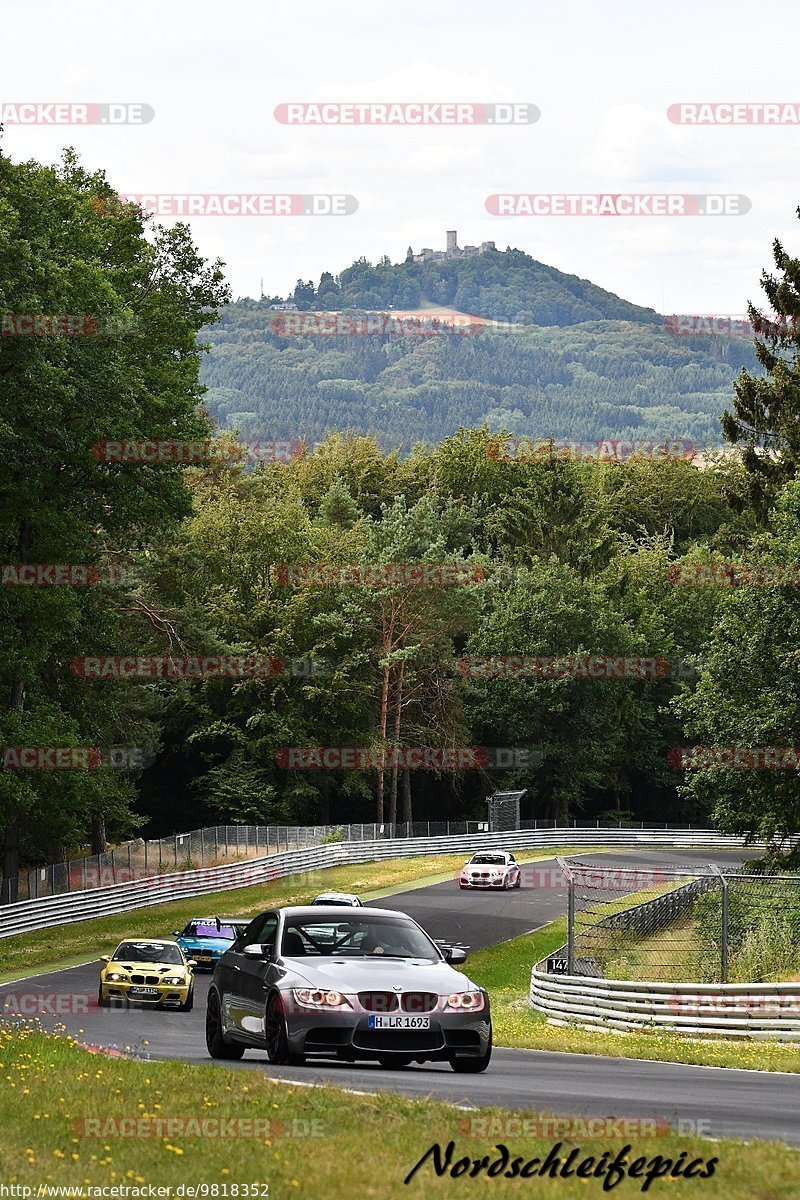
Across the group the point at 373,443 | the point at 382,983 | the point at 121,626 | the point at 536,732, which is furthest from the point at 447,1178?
the point at 373,443

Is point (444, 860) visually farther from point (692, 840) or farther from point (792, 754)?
point (792, 754)

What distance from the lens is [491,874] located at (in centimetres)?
5697

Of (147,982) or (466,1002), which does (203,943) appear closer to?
(147,982)

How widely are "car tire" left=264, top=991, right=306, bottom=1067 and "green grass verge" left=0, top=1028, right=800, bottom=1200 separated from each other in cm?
164

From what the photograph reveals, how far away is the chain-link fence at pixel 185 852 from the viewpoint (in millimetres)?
46625

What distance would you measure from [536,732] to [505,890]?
3405 cm

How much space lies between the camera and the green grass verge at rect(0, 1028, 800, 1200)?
802cm

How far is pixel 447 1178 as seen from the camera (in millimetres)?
8273

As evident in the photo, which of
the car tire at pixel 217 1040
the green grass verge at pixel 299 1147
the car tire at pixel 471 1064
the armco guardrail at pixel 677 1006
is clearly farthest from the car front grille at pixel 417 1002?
the armco guardrail at pixel 677 1006

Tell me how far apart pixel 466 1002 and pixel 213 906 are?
1528 inches

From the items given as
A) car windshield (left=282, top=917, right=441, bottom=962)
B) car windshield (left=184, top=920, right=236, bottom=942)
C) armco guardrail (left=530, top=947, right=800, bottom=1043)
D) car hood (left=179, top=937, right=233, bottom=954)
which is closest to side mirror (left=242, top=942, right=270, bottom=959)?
car windshield (left=282, top=917, right=441, bottom=962)

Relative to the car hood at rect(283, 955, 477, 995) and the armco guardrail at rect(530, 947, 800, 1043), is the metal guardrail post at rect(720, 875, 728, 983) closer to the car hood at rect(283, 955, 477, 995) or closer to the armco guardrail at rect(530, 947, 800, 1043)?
the armco guardrail at rect(530, 947, 800, 1043)

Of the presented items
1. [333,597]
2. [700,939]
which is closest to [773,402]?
[700,939]

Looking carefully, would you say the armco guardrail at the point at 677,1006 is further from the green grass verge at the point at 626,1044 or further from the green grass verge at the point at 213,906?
the green grass verge at the point at 213,906
